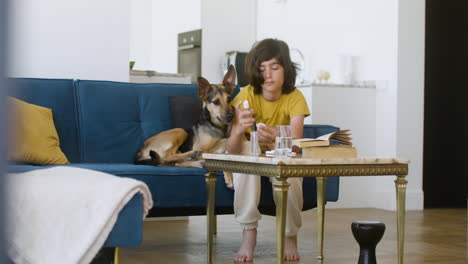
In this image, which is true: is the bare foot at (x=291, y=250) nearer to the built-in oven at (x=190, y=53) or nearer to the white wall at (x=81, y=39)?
the white wall at (x=81, y=39)

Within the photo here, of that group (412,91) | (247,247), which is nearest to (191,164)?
(247,247)

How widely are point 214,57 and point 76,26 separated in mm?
3882

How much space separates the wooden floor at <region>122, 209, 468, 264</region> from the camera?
293 cm

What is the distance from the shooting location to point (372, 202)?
5.41m

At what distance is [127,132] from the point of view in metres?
3.31

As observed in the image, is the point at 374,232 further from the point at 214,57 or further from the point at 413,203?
the point at 214,57

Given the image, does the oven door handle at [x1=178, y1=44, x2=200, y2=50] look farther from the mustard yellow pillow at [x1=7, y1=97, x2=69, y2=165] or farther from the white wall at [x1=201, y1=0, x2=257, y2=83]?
the mustard yellow pillow at [x1=7, y1=97, x2=69, y2=165]

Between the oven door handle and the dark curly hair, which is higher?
the oven door handle

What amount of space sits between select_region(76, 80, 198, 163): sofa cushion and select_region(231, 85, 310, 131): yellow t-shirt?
697 mm

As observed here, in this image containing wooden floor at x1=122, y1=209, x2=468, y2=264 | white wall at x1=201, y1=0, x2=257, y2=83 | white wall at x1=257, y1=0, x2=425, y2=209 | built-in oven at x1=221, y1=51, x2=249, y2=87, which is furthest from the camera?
white wall at x1=201, y1=0, x2=257, y2=83

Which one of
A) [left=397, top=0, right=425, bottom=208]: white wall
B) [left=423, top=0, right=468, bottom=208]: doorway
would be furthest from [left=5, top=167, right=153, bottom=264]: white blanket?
[left=423, top=0, right=468, bottom=208]: doorway

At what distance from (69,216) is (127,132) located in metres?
1.83

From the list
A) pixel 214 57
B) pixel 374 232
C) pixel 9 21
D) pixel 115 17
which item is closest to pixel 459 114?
pixel 214 57

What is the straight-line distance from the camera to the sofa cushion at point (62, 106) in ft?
10.3
